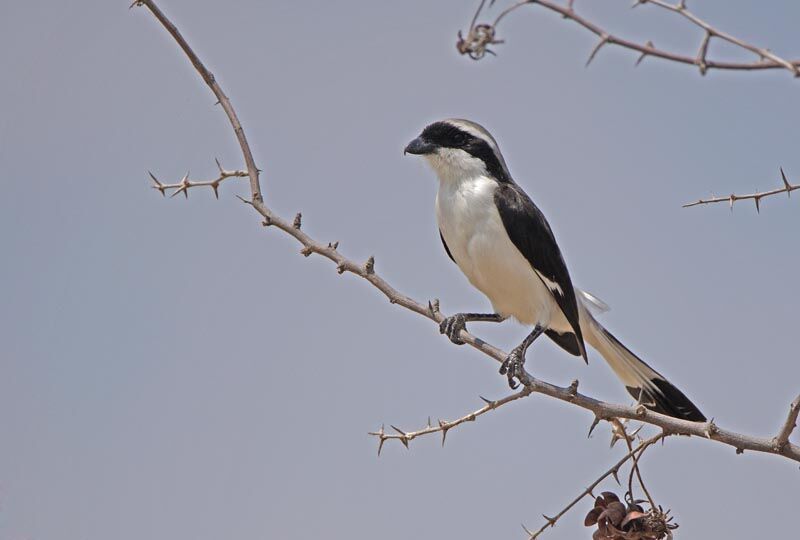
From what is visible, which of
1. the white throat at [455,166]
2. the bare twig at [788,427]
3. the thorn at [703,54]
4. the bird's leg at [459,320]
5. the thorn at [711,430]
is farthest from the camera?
the white throat at [455,166]

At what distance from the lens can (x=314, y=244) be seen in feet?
11.9

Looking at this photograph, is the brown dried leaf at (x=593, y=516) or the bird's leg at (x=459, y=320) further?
the bird's leg at (x=459, y=320)

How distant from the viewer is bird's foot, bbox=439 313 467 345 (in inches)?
178

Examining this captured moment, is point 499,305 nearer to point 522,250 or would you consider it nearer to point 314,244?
point 522,250

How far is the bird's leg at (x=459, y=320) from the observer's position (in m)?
4.66

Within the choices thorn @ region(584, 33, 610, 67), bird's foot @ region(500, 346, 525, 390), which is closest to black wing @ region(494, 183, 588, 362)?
bird's foot @ region(500, 346, 525, 390)

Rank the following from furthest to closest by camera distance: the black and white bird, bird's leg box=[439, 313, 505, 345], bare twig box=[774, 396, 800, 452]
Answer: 1. the black and white bird
2. bird's leg box=[439, 313, 505, 345]
3. bare twig box=[774, 396, 800, 452]

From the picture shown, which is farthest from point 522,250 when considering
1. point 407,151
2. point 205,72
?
point 205,72

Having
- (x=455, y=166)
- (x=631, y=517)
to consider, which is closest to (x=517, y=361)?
(x=455, y=166)

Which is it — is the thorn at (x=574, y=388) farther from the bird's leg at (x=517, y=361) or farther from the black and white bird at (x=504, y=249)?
the black and white bird at (x=504, y=249)

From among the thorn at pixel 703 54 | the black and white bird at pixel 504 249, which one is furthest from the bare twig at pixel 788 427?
the black and white bird at pixel 504 249

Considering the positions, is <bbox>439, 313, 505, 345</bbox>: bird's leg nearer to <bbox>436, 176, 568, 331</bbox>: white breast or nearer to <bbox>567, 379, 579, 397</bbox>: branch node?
<bbox>436, 176, 568, 331</bbox>: white breast

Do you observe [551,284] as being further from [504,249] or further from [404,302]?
[404,302]

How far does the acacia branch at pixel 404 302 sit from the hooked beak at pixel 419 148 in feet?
5.08
